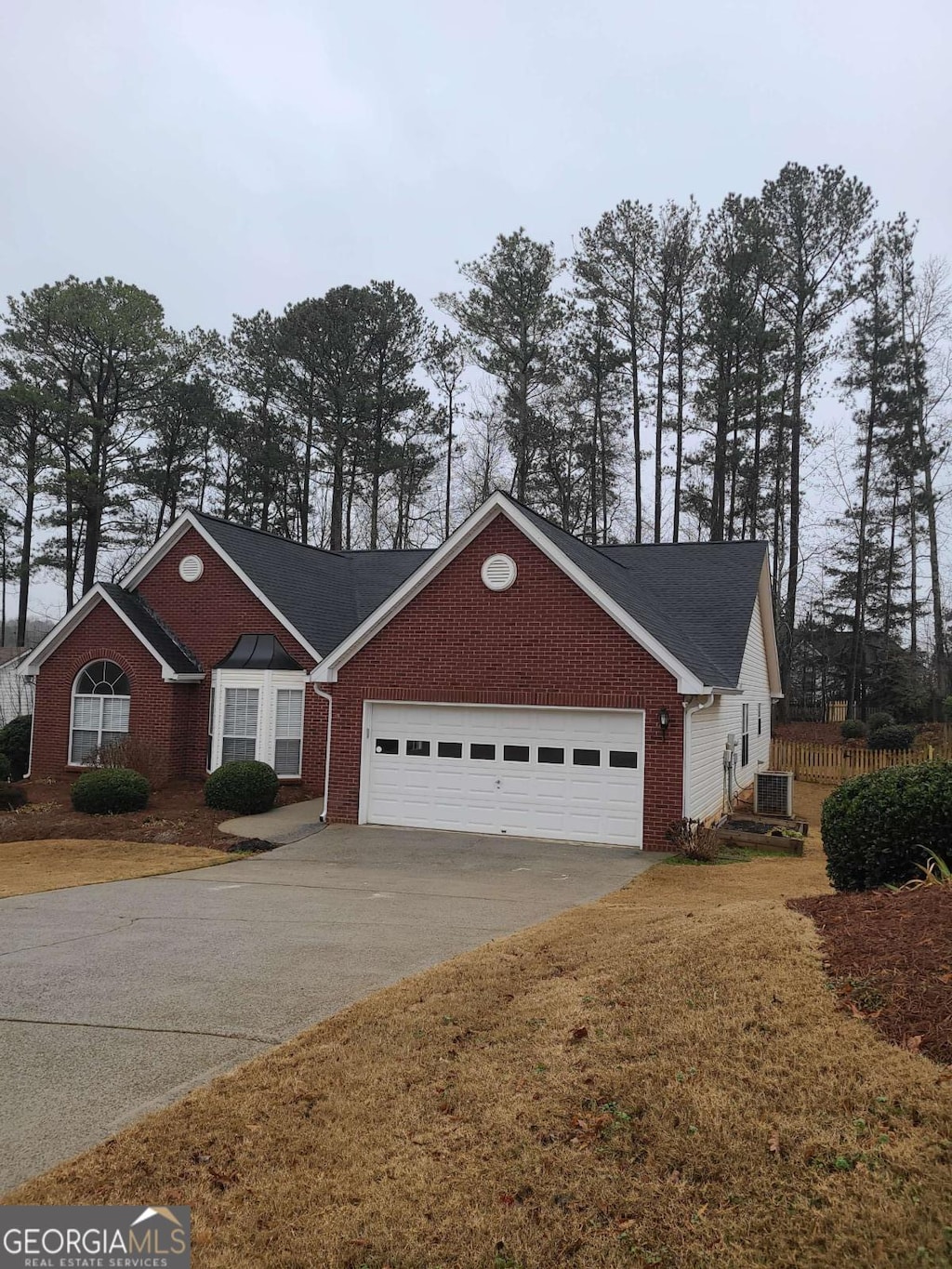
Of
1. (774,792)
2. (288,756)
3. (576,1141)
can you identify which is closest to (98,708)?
(288,756)

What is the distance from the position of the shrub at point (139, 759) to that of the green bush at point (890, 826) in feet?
48.0

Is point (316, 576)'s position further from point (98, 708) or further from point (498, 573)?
point (498, 573)

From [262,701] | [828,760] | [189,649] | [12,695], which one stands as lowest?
[828,760]

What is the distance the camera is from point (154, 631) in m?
20.4

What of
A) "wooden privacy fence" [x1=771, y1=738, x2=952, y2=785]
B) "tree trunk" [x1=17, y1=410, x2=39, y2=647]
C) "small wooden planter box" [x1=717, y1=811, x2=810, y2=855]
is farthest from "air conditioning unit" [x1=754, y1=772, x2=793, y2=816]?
"tree trunk" [x1=17, y1=410, x2=39, y2=647]

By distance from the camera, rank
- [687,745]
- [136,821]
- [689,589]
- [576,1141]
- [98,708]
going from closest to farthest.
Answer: [576,1141] → [687,745] → [136,821] → [689,589] → [98,708]

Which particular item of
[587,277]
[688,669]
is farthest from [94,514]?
[688,669]

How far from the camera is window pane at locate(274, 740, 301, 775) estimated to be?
1947 cm

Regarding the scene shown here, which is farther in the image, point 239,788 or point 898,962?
point 239,788

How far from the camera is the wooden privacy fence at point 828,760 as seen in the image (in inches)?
1028

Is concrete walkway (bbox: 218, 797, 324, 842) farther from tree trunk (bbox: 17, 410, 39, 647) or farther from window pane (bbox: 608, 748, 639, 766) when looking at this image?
tree trunk (bbox: 17, 410, 39, 647)

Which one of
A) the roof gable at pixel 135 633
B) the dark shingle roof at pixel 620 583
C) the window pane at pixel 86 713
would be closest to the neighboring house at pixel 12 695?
the roof gable at pixel 135 633

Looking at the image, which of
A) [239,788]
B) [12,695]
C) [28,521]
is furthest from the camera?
[28,521]

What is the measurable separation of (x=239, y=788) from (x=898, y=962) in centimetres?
1397
